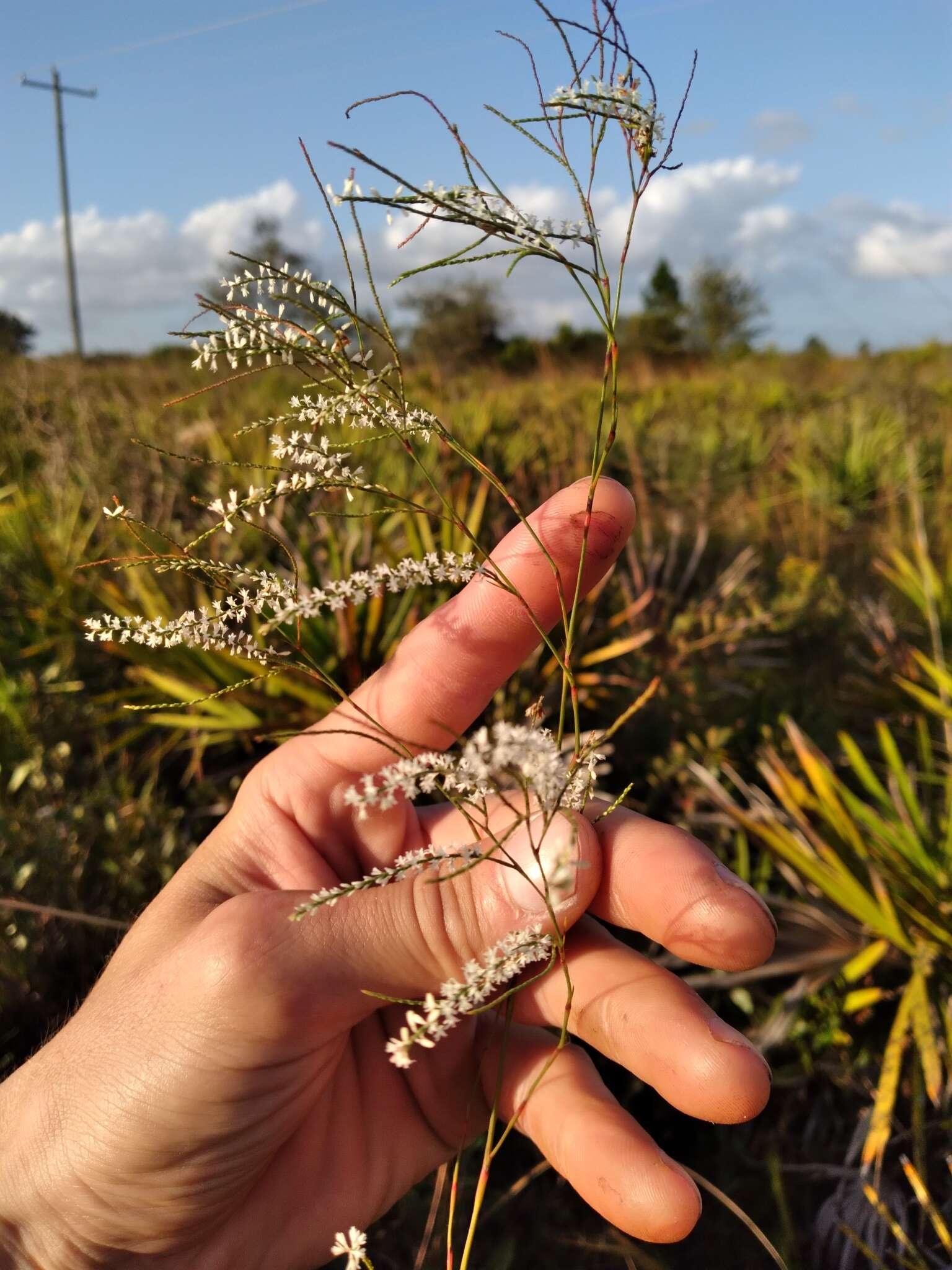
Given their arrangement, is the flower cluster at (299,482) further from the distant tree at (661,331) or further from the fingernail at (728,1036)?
the distant tree at (661,331)

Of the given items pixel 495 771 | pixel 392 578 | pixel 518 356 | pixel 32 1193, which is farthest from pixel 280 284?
pixel 518 356

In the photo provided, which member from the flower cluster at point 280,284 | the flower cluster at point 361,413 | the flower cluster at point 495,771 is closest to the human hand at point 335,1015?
the flower cluster at point 495,771

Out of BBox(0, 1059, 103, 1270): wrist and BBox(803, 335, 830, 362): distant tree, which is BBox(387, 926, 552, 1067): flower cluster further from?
BBox(803, 335, 830, 362): distant tree

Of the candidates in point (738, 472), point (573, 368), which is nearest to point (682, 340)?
point (573, 368)

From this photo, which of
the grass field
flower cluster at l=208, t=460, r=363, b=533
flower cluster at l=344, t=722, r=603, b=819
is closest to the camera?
flower cluster at l=344, t=722, r=603, b=819

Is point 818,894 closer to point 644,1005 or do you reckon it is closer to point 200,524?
point 644,1005

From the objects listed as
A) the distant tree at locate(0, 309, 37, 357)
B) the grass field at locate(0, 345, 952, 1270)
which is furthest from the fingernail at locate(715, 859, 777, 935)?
the distant tree at locate(0, 309, 37, 357)
